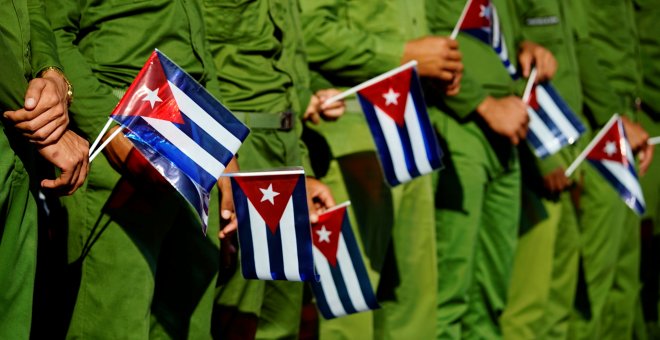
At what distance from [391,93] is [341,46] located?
259 millimetres

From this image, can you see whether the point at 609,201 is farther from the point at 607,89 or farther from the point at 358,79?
the point at 358,79

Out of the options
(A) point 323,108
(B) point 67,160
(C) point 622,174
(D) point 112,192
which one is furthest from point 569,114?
(B) point 67,160

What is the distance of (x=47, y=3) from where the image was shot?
3859 millimetres

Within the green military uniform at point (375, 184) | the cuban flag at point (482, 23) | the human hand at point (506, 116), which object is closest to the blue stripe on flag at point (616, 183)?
the human hand at point (506, 116)

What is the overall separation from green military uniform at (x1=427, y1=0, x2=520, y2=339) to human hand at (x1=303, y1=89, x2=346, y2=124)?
821 millimetres

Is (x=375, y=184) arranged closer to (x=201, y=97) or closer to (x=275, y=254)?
(x=275, y=254)

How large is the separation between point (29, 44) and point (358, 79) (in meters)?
1.89

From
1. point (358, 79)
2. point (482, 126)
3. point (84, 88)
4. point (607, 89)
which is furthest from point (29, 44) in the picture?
point (607, 89)

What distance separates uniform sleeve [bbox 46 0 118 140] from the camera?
3797 millimetres

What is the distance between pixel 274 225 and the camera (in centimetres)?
421

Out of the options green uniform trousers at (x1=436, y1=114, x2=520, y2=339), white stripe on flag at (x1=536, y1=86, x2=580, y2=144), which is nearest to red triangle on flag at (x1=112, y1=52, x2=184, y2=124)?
green uniform trousers at (x1=436, y1=114, x2=520, y2=339)

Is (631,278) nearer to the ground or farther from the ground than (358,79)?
nearer to the ground

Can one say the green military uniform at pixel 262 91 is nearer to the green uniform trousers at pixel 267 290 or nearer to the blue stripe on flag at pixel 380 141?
the green uniform trousers at pixel 267 290

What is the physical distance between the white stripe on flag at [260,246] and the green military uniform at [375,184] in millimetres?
986
